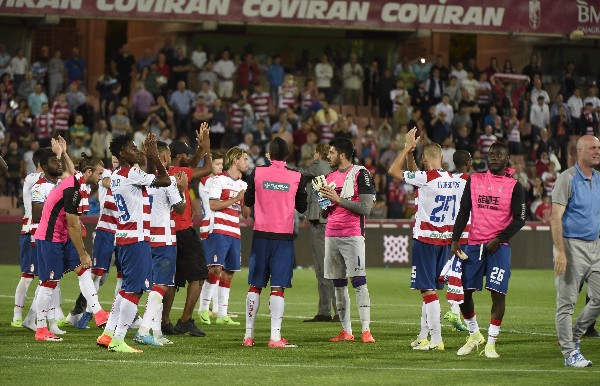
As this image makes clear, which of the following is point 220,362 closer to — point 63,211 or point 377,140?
point 63,211

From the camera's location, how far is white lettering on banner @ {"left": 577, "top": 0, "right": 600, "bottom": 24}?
38188mm

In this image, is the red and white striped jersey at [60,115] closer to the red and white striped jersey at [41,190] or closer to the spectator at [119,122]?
the spectator at [119,122]

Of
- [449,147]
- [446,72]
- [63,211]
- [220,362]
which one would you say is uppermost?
[446,72]

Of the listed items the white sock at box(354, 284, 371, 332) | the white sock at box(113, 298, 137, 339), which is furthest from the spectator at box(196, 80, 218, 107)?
the white sock at box(113, 298, 137, 339)

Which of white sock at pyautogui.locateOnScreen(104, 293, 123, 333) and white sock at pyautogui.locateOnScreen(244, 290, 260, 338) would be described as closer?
white sock at pyautogui.locateOnScreen(104, 293, 123, 333)

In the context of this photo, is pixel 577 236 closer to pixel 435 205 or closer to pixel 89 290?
pixel 435 205

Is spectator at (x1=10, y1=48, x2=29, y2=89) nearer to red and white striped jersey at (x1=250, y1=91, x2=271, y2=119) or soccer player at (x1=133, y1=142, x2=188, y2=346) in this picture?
red and white striped jersey at (x1=250, y1=91, x2=271, y2=119)

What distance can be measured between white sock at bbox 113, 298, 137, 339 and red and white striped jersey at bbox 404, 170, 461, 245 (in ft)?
11.5

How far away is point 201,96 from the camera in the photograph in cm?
3334

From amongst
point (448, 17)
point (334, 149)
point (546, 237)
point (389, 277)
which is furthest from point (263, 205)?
point (448, 17)

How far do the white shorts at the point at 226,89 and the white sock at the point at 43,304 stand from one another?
21.1m

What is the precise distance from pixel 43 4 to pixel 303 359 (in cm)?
2299

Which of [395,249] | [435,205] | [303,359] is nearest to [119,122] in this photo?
[395,249]

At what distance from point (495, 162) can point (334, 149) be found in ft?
7.24
